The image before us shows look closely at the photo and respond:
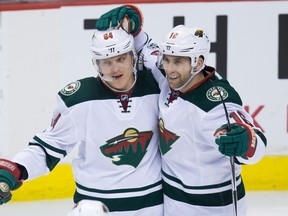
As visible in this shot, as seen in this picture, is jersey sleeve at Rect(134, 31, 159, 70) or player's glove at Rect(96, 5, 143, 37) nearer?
player's glove at Rect(96, 5, 143, 37)

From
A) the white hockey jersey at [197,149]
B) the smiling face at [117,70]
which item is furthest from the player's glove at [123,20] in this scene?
the white hockey jersey at [197,149]

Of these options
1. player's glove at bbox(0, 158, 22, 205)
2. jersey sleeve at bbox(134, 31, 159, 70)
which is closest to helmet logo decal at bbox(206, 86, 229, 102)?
jersey sleeve at bbox(134, 31, 159, 70)

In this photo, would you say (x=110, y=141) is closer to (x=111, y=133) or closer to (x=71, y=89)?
(x=111, y=133)

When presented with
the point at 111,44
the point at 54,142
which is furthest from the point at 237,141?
the point at 54,142

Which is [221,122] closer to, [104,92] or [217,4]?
[104,92]

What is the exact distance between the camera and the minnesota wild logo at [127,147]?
3.11 m

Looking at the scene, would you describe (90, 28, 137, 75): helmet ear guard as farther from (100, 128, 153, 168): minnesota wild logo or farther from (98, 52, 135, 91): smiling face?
(100, 128, 153, 168): minnesota wild logo

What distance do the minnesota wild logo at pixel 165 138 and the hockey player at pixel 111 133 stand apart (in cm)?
4

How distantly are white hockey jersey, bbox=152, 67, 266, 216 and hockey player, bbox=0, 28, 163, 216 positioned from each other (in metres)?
0.07

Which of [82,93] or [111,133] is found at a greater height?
[82,93]

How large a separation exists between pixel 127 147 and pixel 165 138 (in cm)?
14

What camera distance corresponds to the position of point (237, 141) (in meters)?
2.79

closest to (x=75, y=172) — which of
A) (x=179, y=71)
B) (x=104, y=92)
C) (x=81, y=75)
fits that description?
(x=104, y=92)

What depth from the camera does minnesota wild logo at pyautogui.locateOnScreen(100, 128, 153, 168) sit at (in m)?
3.11
